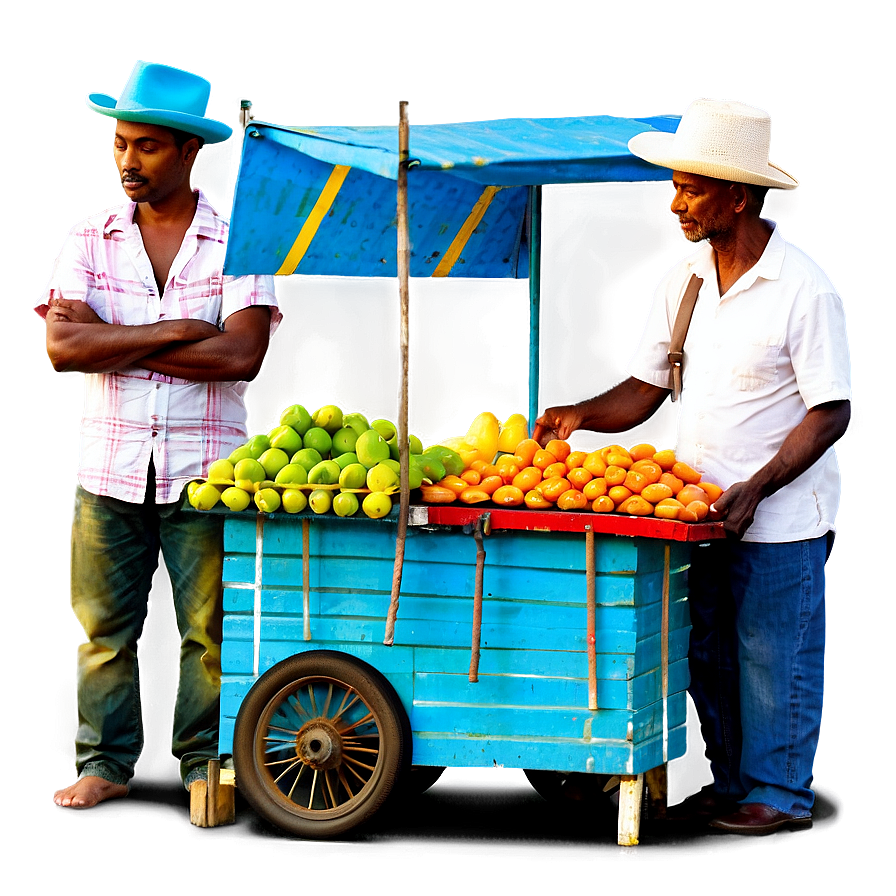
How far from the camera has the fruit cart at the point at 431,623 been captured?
420 centimetres

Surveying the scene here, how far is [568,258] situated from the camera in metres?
6.08

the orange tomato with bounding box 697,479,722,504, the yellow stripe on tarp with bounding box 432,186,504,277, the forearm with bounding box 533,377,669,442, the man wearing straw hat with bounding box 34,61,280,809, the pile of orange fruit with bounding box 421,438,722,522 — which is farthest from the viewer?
the yellow stripe on tarp with bounding box 432,186,504,277

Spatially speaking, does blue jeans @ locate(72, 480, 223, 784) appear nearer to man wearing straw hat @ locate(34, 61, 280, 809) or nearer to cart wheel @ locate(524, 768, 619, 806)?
man wearing straw hat @ locate(34, 61, 280, 809)

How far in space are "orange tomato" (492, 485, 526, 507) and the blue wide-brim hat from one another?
1660 mm

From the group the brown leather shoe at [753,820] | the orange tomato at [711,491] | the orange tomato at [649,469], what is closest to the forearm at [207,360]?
the orange tomato at [649,469]

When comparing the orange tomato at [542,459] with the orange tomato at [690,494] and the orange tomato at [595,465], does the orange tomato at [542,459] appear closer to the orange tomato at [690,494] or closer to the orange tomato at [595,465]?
the orange tomato at [595,465]

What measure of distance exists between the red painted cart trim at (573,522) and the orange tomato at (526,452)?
→ 24 centimetres

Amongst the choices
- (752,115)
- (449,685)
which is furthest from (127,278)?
(752,115)

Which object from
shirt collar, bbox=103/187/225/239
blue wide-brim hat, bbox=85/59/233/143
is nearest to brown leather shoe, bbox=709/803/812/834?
shirt collar, bbox=103/187/225/239

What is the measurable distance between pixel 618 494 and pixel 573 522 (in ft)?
0.58

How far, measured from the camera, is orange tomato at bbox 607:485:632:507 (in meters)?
4.21

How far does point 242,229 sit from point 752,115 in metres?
1.70

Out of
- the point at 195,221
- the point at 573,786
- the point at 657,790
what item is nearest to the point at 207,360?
the point at 195,221

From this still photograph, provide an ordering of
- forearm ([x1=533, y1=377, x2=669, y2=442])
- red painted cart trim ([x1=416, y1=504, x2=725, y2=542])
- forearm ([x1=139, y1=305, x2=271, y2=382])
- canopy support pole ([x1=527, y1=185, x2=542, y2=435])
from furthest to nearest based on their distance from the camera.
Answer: canopy support pole ([x1=527, y1=185, x2=542, y2=435]) → forearm ([x1=533, y1=377, x2=669, y2=442]) → forearm ([x1=139, y1=305, x2=271, y2=382]) → red painted cart trim ([x1=416, y1=504, x2=725, y2=542])
